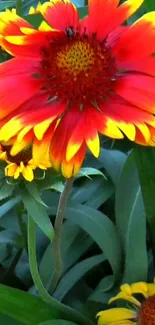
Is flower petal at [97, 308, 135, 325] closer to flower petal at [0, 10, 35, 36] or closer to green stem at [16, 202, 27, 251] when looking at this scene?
green stem at [16, 202, 27, 251]

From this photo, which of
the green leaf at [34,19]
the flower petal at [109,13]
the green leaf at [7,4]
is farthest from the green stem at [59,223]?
the green leaf at [7,4]

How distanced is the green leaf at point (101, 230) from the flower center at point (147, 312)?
5 centimetres

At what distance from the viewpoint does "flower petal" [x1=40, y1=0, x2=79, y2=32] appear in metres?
0.53

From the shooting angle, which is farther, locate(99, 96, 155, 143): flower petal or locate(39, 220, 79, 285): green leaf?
locate(39, 220, 79, 285): green leaf

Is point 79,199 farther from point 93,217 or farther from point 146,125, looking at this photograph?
point 146,125

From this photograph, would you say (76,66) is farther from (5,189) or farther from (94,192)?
(94,192)

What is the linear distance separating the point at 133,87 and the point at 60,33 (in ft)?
0.25

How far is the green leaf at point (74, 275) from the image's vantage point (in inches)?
27.9

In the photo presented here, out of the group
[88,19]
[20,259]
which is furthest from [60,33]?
[20,259]

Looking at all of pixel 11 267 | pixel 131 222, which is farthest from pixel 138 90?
pixel 11 267

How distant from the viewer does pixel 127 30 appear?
50cm

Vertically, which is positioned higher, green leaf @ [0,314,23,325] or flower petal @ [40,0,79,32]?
flower petal @ [40,0,79,32]

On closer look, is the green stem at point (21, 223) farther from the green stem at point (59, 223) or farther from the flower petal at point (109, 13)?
the flower petal at point (109, 13)

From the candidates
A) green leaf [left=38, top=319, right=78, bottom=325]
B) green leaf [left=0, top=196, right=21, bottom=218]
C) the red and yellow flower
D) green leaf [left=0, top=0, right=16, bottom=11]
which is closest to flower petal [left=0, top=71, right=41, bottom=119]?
the red and yellow flower
